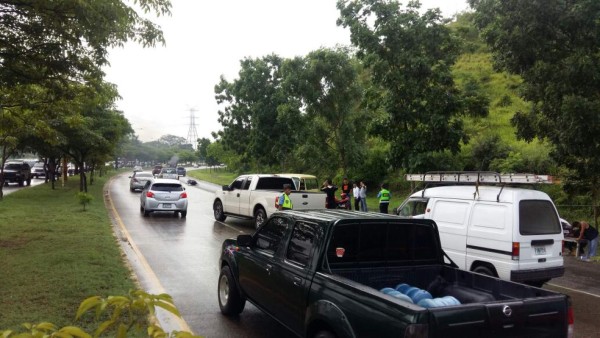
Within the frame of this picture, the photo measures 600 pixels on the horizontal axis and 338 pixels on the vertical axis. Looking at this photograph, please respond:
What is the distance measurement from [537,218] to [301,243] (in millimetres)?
5276

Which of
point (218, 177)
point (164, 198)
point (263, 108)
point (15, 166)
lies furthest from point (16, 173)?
point (218, 177)

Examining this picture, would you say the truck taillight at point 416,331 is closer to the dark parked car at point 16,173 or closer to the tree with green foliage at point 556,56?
the tree with green foliage at point 556,56

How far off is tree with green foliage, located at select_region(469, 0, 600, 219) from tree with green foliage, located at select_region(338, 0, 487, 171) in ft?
6.72

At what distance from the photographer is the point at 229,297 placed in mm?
6629

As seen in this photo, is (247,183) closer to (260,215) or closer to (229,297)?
(260,215)

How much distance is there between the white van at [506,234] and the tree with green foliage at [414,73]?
602 centimetres

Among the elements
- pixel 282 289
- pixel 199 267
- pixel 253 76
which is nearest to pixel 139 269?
pixel 199 267

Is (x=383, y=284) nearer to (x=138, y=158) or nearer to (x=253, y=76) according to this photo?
(x=253, y=76)

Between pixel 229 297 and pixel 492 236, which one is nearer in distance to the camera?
pixel 229 297

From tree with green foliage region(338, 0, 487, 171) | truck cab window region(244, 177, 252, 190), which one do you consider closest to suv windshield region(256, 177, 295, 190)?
truck cab window region(244, 177, 252, 190)

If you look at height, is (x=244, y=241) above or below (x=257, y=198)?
above

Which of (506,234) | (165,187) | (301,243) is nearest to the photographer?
(301,243)

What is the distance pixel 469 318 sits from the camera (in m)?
3.47

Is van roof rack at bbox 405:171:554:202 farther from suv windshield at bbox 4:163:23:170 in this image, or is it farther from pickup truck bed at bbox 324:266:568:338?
suv windshield at bbox 4:163:23:170
